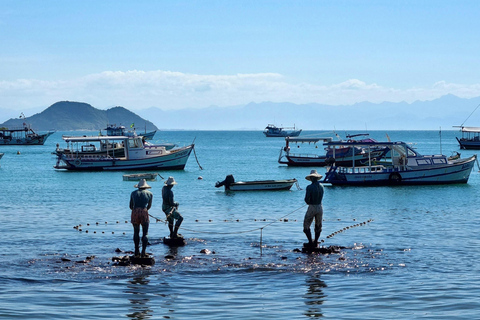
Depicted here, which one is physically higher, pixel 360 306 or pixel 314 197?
pixel 314 197

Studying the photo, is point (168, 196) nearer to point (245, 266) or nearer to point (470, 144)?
point (245, 266)

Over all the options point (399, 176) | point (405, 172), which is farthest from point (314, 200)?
point (405, 172)

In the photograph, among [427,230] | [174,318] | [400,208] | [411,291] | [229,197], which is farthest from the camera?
[229,197]

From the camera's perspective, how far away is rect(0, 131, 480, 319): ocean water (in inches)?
500

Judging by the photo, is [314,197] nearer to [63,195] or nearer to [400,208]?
[400,208]

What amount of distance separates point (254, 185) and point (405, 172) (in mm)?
10127

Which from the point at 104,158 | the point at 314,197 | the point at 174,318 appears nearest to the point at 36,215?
the point at 314,197

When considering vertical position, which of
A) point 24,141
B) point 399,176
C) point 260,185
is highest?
point 24,141

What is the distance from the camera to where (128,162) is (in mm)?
59500

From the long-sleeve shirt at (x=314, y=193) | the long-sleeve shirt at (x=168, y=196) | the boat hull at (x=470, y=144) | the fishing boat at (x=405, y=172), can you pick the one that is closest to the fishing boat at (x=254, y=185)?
the fishing boat at (x=405, y=172)

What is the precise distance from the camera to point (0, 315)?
1210cm

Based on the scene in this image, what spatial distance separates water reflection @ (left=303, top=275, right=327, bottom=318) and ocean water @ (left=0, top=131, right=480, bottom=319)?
0.02 m

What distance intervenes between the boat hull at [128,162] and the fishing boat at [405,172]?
20.1 meters

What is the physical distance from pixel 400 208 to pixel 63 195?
19347mm
